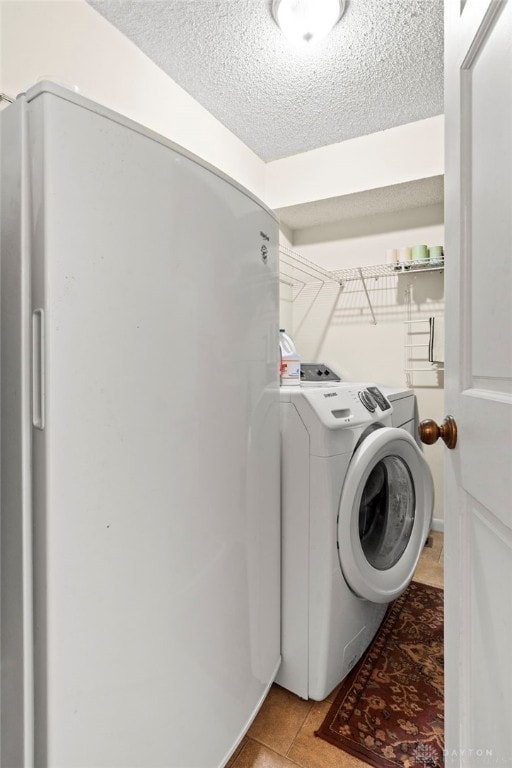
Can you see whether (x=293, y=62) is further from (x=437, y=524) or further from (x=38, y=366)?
(x=437, y=524)

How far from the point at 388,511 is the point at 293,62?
2.02m

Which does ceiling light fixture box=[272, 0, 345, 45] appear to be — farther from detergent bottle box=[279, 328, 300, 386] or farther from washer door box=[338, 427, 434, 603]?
washer door box=[338, 427, 434, 603]

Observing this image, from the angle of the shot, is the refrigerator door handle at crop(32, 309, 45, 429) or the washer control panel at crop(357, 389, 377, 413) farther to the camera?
the washer control panel at crop(357, 389, 377, 413)

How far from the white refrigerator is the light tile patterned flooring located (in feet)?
0.62

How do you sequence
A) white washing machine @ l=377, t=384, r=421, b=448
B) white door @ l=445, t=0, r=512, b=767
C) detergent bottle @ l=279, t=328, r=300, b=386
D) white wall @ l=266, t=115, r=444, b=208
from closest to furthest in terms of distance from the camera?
1. white door @ l=445, t=0, r=512, b=767
2. detergent bottle @ l=279, t=328, r=300, b=386
3. white washing machine @ l=377, t=384, r=421, b=448
4. white wall @ l=266, t=115, r=444, b=208

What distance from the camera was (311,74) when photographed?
69.7 inches

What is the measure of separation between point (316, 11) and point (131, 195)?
1.39m

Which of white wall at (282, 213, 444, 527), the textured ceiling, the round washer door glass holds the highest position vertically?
the textured ceiling

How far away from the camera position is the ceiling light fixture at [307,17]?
4.62 ft

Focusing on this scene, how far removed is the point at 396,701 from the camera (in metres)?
1.23

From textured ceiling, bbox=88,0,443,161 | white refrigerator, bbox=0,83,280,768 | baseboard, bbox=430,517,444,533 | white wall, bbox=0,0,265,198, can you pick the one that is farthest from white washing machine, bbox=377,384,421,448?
white wall, bbox=0,0,265,198

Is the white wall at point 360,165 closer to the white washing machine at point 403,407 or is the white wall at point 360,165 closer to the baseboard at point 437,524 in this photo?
the white washing machine at point 403,407

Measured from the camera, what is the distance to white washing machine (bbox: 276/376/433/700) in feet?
3.79

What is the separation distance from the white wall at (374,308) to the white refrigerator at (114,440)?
190 centimetres
